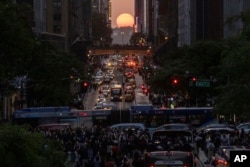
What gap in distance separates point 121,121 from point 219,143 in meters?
24.3

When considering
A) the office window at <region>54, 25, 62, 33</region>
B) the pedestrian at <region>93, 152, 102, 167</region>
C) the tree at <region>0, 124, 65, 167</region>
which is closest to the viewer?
the tree at <region>0, 124, 65, 167</region>

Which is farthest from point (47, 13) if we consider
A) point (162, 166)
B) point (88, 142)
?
point (162, 166)

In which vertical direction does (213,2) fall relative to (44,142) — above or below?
above

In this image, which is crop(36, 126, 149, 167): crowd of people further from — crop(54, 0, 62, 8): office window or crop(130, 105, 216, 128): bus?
crop(54, 0, 62, 8): office window

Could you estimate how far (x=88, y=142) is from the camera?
35.8 m

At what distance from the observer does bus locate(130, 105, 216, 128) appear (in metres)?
62.1

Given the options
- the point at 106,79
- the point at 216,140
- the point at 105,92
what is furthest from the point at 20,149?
the point at 106,79

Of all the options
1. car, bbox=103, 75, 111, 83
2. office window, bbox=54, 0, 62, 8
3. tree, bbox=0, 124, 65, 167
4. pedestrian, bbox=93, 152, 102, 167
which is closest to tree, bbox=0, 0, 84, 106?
pedestrian, bbox=93, 152, 102, 167

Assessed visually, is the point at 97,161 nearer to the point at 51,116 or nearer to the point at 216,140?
the point at 216,140

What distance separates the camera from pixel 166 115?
62.3 m

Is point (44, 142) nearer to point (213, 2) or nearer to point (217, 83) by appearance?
point (217, 83)

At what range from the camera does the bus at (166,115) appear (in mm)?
62062

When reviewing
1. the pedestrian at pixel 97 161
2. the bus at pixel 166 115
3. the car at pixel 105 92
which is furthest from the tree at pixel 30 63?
the car at pixel 105 92

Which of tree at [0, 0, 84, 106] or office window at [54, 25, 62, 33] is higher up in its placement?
office window at [54, 25, 62, 33]
